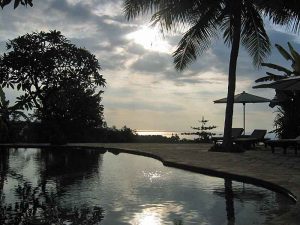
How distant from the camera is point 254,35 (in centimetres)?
1934

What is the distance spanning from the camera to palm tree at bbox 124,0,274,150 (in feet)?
58.5

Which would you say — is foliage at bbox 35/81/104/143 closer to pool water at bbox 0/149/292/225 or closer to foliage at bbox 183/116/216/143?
foliage at bbox 183/116/216/143

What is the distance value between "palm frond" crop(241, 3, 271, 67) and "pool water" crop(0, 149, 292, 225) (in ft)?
28.2

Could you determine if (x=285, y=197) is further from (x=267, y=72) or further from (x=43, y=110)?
(x=43, y=110)

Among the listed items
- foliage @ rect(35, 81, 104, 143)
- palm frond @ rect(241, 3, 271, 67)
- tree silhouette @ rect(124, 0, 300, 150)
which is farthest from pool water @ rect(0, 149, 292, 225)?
foliage @ rect(35, 81, 104, 143)

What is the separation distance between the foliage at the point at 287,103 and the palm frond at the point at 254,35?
248 centimetres

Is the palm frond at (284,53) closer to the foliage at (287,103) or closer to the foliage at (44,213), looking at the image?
the foliage at (287,103)

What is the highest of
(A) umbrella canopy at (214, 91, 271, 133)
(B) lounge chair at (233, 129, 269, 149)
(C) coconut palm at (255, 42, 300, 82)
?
(C) coconut palm at (255, 42, 300, 82)

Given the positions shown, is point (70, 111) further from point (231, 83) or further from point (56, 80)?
point (231, 83)

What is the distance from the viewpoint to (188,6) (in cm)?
1788

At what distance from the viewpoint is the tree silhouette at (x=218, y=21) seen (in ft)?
58.2

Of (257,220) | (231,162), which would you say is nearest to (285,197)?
(257,220)

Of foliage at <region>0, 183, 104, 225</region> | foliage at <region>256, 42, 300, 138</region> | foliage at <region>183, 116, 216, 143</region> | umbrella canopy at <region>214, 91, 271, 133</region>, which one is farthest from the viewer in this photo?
foliage at <region>183, 116, 216, 143</region>

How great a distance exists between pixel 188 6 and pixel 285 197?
1120 cm
